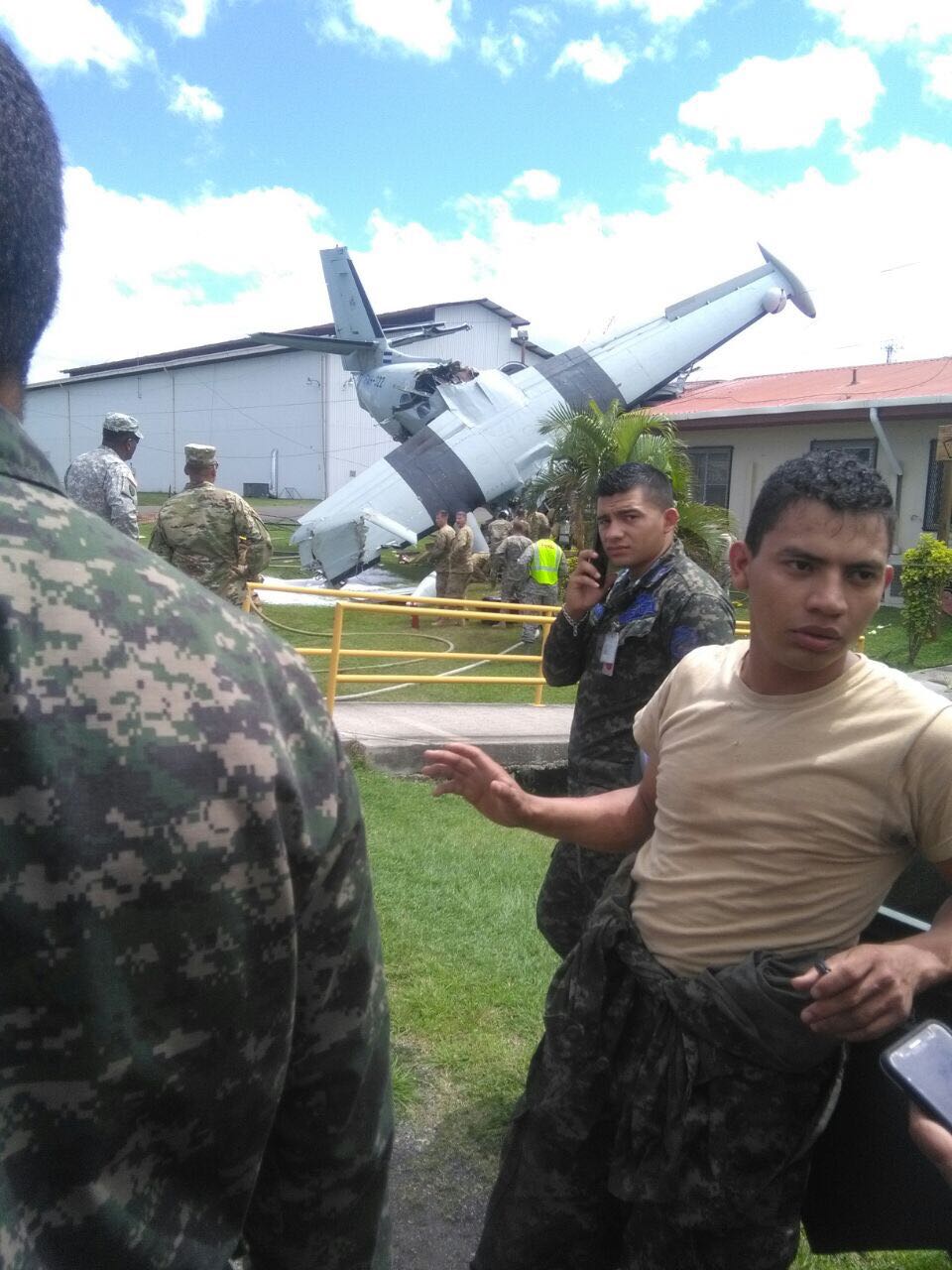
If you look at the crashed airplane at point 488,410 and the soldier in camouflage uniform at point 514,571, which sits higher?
the crashed airplane at point 488,410

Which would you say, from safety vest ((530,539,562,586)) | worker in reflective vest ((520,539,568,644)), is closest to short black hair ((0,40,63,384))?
worker in reflective vest ((520,539,568,644))

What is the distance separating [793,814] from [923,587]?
10.4 meters

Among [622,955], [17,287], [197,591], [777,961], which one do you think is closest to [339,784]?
[197,591]

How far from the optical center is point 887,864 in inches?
67.3

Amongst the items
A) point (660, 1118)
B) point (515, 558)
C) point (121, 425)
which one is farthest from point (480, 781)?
point (515, 558)

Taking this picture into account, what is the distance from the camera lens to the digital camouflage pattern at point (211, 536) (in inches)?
282

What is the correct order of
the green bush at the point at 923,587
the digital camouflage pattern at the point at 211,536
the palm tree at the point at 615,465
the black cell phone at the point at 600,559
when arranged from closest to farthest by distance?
the black cell phone at the point at 600,559 → the digital camouflage pattern at the point at 211,536 → the green bush at the point at 923,587 → the palm tree at the point at 615,465

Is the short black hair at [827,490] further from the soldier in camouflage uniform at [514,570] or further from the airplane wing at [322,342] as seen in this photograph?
the airplane wing at [322,342]

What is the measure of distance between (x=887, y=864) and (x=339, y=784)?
1159 mm

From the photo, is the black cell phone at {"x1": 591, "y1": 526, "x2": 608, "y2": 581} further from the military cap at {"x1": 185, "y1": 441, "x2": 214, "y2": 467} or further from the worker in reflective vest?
the worker in reflective vest

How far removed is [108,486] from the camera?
6.84 meters

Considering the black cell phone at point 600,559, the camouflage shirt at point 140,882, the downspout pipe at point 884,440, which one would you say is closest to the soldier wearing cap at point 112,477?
the black cell phone at point 600,559

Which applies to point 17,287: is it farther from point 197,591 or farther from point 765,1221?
point 765,1221

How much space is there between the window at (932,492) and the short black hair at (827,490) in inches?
574
